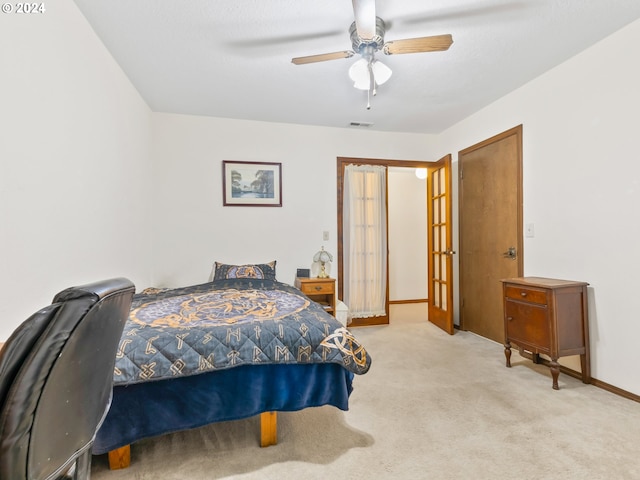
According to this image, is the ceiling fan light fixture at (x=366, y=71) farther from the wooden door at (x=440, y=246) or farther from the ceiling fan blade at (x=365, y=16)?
the wooden door at (x=440, y=246)

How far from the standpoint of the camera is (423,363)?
2.85 m

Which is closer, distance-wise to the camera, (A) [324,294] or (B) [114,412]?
(B) [114,412]

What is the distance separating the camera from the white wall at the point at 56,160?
141 centimetres

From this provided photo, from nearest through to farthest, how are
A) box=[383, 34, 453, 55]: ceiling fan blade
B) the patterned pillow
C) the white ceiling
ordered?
box=[383, 34, 453, 55]: ceiling fan blade < the white ceiling < the patterned pillow

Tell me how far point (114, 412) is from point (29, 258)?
0.84 m

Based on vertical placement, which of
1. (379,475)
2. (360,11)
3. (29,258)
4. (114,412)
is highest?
(360,11)

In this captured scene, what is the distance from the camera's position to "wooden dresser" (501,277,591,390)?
91.7 inches

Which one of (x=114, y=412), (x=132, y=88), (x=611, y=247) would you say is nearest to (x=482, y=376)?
(x=611, y=247)

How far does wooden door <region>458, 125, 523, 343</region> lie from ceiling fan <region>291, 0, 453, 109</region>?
1738mm

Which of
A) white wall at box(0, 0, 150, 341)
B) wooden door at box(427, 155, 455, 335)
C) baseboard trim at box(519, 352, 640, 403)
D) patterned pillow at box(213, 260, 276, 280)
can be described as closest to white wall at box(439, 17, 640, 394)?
baseboard trim at box(519, 352, 640, 403)

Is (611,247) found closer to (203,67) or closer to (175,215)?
(203,67)

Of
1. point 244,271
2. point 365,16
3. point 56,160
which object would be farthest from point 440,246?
point 56,160

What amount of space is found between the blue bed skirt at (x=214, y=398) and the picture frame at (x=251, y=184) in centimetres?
255

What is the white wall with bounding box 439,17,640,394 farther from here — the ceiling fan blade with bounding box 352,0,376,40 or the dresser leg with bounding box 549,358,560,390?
the ceiling fan blade with bounding box 352,0,376,40
